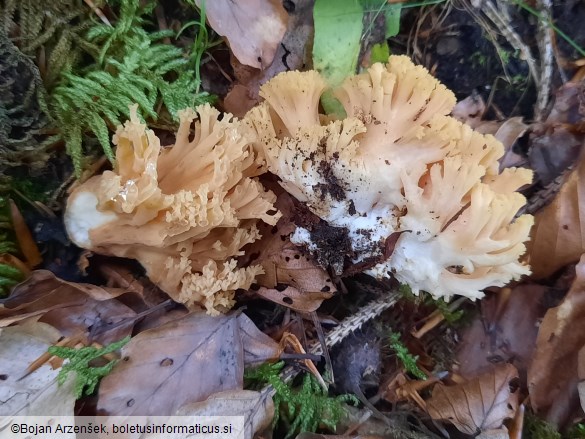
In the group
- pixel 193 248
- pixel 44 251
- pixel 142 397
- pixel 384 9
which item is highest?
pixel 384 9

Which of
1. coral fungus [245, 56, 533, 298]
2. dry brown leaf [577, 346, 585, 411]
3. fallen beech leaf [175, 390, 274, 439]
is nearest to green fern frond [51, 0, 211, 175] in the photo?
coral fungus [245, 56, 533, 298]

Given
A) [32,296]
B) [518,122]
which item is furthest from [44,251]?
[518,122]

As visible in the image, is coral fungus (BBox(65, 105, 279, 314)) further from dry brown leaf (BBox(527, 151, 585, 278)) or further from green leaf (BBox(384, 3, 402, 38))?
dry brown leaf (BBox(527, 151, 585, 278))

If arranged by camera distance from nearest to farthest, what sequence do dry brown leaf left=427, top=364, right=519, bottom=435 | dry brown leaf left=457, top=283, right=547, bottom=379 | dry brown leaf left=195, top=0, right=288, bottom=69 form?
dry brown leaf left=427, top=364, right=519, bottom=435 < dry brown leaf left=195, top=0, right=288, bottom=69 < dry brown leaf left=457, top=283, right=547, bottom=379

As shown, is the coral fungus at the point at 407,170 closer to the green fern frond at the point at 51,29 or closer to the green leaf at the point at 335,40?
the green leaf at the point at 335,40

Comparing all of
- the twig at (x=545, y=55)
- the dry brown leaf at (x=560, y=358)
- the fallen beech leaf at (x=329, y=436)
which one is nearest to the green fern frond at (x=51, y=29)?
the fallen beech leaf at (x=329, y=436)

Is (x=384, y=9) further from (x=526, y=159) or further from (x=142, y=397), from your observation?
(x=142, y=397)

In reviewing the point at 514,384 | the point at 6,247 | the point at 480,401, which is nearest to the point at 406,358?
the point at 480,401
